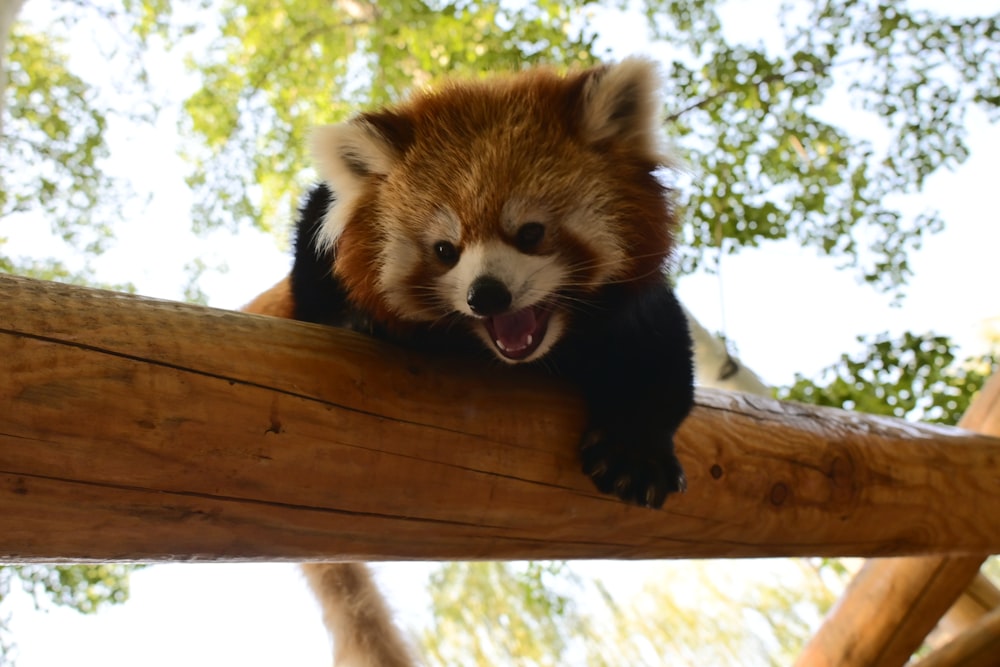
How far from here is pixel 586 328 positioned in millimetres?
1475

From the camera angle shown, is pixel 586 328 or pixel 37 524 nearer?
pixel 37 524

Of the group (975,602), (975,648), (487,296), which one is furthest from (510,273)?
(975,602)

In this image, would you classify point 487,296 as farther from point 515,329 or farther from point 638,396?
point 638,396

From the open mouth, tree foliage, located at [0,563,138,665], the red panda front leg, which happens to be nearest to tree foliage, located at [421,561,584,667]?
tree foliage, located at [0,563,138,665]

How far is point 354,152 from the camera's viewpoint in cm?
154

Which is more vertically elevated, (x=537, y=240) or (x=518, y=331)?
(x=537, y=240)

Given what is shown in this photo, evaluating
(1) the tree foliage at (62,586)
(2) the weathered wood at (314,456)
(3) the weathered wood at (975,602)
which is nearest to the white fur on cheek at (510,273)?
(2) the weathered wood at (314,456)

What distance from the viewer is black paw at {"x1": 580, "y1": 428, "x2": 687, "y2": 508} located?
1.41 m

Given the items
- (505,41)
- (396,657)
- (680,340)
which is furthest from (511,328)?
(505,41)

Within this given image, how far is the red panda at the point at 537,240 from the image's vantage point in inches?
54.2

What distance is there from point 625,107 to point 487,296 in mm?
484

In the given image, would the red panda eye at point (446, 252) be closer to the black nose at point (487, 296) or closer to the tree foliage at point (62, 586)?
the black nose at point (487, 296)

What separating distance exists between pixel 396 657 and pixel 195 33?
2586mm

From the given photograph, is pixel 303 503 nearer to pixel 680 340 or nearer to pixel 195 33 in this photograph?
pixel 680 340
